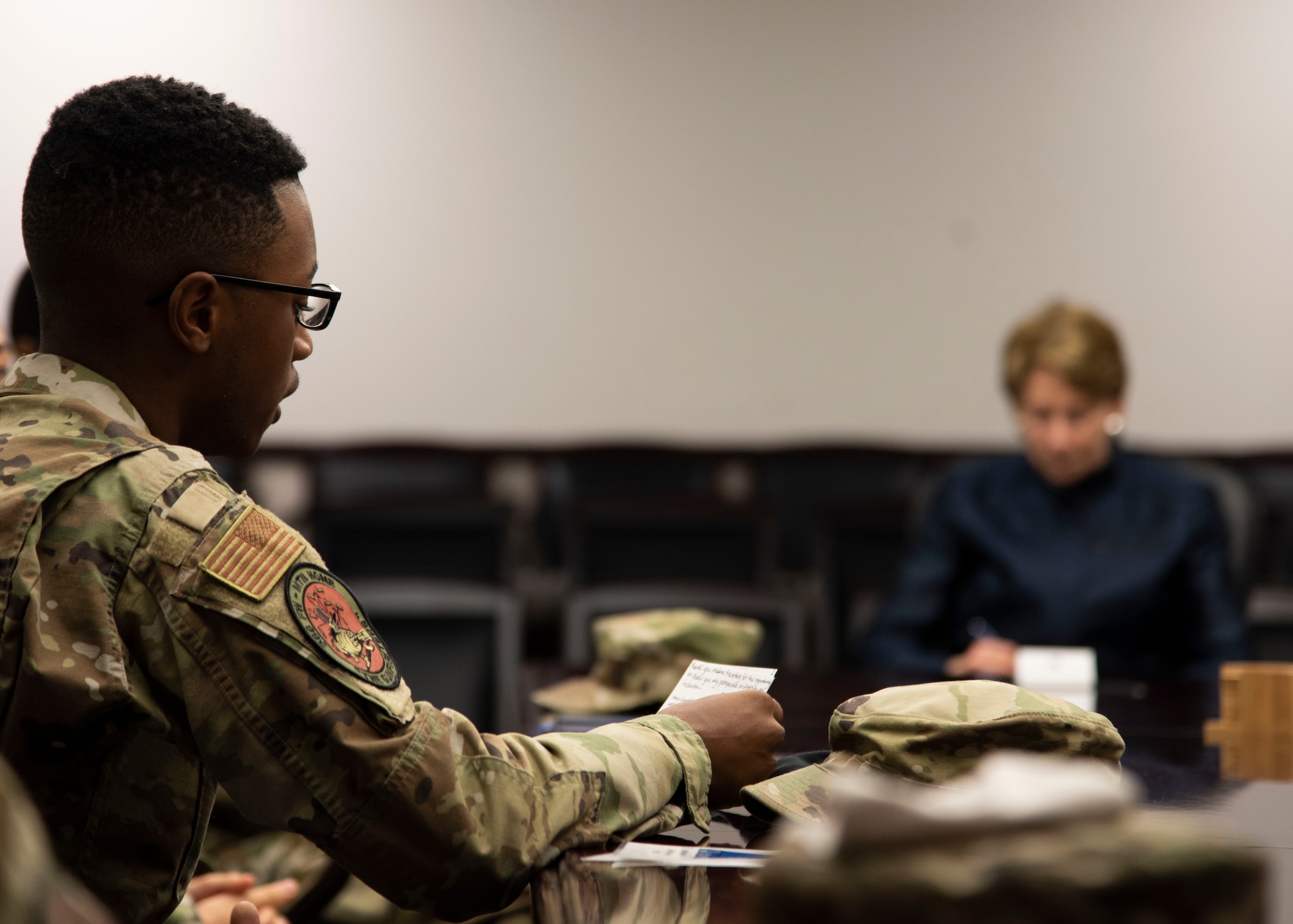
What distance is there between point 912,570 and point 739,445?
74.1 inches

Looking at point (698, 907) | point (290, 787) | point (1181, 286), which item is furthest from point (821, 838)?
point (1181, 286)

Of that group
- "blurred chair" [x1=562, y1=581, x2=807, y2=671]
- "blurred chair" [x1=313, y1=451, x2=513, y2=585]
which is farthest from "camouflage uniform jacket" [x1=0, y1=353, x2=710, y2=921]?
"blurred chair" [x1=313, y1=451, x2=513, y2=585]

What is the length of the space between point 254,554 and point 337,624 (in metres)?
0.08

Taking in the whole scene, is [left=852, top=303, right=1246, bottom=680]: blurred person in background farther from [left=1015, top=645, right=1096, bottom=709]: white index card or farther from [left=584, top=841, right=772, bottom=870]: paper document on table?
[left=584, top=841, right=772, bottom=870]: paper document on table

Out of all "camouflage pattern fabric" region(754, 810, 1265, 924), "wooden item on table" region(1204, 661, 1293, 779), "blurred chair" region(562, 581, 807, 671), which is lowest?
"blurred chair" region(562, 581, 807, 671)

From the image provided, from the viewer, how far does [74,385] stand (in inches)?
43.5

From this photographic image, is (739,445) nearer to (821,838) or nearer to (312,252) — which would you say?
(312,252)

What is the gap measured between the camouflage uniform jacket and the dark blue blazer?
164 cm

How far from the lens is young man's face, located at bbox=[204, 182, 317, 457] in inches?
45.2

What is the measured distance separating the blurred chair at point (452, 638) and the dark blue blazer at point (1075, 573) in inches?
30.0

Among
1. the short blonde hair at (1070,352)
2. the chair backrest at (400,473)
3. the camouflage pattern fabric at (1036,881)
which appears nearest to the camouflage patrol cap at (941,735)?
the camouflage pattern fabric at (1036,881)

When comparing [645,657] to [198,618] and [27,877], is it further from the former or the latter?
[27,877]

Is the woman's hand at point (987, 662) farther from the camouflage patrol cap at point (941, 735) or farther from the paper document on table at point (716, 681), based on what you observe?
the camouflage patrol cap at point (941, 735)

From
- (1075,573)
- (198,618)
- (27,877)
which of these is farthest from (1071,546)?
(27,877)
